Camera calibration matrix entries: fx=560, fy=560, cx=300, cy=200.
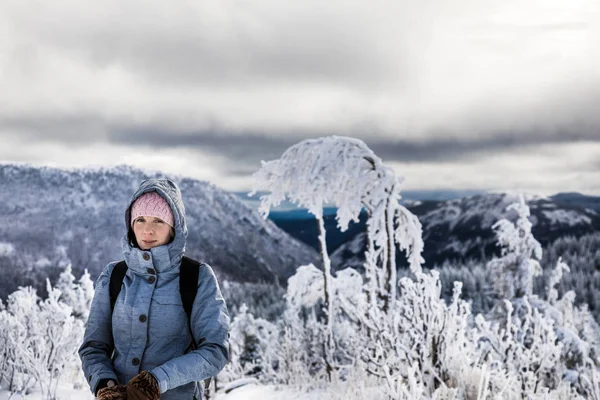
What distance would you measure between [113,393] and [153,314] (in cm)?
34

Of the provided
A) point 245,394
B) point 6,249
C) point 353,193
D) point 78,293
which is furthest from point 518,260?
point 6,249

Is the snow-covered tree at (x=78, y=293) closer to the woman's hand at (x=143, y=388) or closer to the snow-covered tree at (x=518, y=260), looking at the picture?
the snow-covered tree at (x=518, y=260)

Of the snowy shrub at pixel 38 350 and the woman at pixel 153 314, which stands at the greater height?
the woman at pixel 153 314

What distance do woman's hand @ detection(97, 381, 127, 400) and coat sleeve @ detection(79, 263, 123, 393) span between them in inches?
7.2

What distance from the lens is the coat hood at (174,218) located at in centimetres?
210

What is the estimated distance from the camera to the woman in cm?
203

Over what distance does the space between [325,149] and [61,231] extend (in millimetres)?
191614

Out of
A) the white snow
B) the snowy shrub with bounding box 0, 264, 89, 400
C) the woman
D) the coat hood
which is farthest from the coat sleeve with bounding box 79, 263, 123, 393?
the white snow

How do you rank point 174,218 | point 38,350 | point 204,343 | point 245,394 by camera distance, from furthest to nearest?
point 245,394 → point 38,350 → point 174,218 → point 204,343

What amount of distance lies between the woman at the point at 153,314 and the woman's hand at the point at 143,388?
165mm

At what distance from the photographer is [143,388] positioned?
70.9 inches

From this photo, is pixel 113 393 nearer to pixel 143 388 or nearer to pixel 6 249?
pixel 143 388

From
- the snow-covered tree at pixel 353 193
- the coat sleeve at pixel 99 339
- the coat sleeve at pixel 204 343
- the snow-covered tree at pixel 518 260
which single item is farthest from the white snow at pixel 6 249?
the coat sleeve at pixel 204 343

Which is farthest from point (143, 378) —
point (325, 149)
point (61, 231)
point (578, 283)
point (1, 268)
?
point (61, 231)
